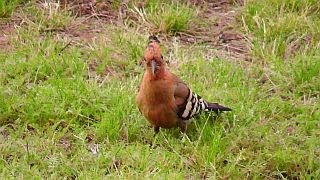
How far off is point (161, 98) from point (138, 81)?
2.74 ft

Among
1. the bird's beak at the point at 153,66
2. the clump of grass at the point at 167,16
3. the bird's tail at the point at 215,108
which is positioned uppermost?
the bird's beak at the point at 153,66

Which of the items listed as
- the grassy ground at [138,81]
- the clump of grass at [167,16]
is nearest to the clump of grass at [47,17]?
the grassy ground at [138,81]

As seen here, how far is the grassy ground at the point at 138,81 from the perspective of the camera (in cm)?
450

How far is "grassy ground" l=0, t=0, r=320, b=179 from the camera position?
177 inches

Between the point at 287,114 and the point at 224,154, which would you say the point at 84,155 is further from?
the point at 287,114

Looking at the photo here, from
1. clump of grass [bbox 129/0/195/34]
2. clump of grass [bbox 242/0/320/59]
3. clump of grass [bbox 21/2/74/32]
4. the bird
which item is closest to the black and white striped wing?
the bird

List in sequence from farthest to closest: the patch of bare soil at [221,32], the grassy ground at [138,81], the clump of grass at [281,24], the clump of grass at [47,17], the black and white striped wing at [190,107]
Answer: the clump of grass at [47,17] → the patch of bare soil at [221,32] → the clump of grass at [281,24] → the black and white striped wing at [190,107] → the grassy ground at [138,81]

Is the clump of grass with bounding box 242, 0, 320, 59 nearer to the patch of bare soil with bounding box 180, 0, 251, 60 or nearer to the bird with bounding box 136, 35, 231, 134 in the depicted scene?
the patch of bare soil with bounding box 180, 0, 251, 60

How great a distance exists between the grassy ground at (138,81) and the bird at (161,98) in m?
0.12

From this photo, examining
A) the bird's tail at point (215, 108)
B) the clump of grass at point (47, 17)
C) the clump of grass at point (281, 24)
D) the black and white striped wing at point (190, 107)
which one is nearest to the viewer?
the black and white striped wing at point (190, 107)

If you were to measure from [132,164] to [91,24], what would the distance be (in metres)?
2.23

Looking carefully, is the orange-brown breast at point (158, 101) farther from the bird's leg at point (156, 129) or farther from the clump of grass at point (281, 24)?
the clump of grass at point (281, 24)

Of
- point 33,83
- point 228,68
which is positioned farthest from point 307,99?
point 33,83

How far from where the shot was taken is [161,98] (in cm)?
468
